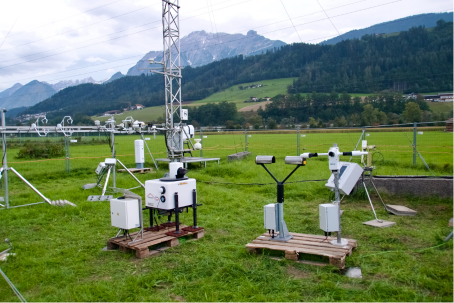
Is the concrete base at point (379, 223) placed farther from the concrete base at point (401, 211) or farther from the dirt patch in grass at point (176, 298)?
the dirt patch in grass at point (176, 298)

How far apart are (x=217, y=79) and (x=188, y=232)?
8306 centimetres

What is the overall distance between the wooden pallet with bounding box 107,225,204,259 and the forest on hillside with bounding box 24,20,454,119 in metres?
70.4

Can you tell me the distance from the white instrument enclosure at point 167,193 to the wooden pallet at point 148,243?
50 cm

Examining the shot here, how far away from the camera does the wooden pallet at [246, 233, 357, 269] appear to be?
14.9 feet

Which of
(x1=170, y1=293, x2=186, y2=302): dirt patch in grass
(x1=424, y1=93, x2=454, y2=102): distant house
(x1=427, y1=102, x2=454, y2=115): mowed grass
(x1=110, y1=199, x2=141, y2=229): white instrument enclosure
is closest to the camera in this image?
(x1=170, y1=293, x2=186, y2=302): dirt patch in grass

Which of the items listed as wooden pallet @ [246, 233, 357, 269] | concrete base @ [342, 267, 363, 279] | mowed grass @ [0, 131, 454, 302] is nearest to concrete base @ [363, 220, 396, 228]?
mowed grass @ [0, 131, 454, 302]

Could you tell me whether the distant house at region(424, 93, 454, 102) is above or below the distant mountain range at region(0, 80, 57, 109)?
below

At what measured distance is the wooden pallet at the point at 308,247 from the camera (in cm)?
455

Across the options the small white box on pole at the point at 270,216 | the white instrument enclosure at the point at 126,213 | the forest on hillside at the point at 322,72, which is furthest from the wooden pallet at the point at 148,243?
the forest on hillside at the point at 322,72

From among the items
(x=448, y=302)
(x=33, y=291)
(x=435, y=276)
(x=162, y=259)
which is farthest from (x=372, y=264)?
(x=33, y=291)

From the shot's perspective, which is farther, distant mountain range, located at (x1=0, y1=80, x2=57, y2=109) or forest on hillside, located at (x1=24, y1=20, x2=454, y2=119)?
distant mountain range, located at (x1=0, y1=80, x2=57, y2=109)

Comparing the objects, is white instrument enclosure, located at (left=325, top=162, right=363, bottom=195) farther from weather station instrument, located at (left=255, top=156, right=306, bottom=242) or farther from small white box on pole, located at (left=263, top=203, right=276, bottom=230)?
small white box on pole, located at (left=263, top=203, right=276, bottom=230)

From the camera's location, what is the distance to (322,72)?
77.6 metres

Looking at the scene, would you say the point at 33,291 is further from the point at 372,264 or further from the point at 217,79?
the point at 217,79
